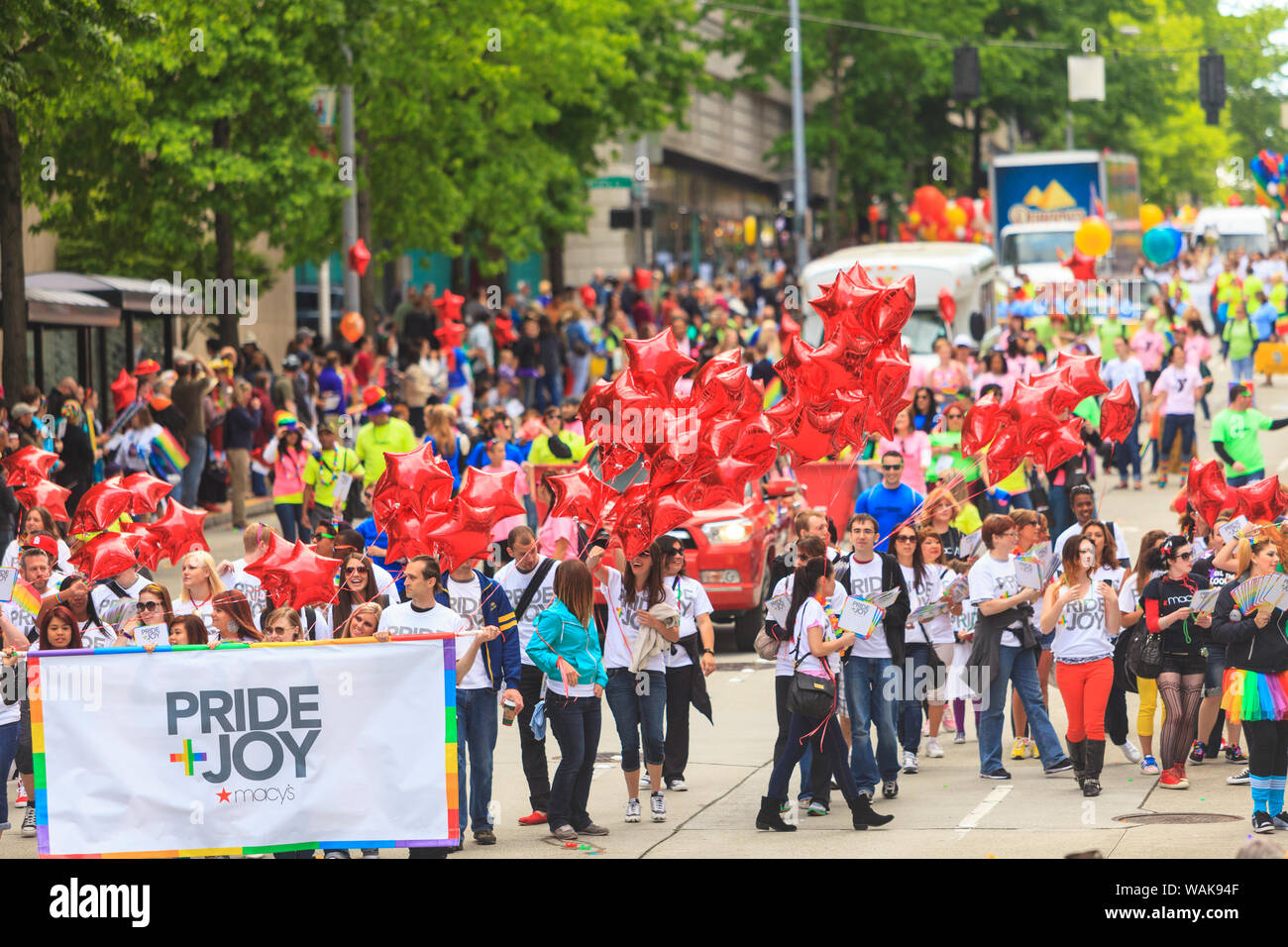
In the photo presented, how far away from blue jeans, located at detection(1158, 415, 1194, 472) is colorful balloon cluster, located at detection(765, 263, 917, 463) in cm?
1190

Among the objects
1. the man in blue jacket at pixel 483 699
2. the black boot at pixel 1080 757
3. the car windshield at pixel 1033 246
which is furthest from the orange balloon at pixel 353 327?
the black boot at pixel 1080 757

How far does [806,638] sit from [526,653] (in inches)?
59.1

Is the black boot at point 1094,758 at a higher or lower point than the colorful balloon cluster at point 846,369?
lower

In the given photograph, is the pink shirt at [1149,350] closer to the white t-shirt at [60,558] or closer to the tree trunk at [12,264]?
the tree trunk at [12,264]

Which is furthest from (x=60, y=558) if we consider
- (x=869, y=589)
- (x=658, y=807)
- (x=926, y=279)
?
(x=926, y=279)

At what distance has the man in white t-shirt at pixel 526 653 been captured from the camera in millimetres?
10828

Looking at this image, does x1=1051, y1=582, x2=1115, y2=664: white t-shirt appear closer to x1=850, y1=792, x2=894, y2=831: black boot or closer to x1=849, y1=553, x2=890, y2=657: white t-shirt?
x1=849, y1=553, x2=890, y2=657: white t-shirt

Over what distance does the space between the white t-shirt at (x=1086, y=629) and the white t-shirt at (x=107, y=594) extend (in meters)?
5.31

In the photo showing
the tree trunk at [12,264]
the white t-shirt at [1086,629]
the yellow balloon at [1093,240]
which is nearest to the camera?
the white t-shirt at [1086,629]

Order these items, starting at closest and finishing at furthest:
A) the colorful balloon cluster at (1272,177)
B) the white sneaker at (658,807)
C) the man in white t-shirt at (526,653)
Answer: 1. the man in white t-shirt at (526,653)
2. the white sneaker at (658,807)
3. the colorful balloon cluster at (1272,177)

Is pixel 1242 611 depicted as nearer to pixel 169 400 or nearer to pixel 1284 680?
pixel 1284 680

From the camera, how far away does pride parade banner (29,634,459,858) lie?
31.1 feet

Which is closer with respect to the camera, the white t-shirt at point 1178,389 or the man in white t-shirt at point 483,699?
the man in white t-shirt at point 483,699

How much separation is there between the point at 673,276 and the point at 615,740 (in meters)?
31.8
